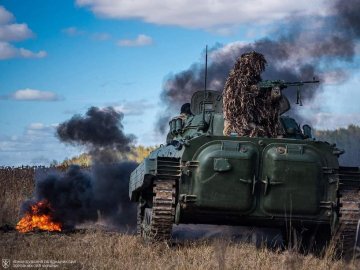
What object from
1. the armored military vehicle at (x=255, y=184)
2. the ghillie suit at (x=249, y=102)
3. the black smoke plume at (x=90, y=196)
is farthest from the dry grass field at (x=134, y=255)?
the black smoke plume at (x=90, y=196)

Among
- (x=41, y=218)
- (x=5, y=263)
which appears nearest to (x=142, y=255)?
(x=5, y=263)

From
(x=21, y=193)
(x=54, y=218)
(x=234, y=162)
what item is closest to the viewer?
(x=234, y=162)

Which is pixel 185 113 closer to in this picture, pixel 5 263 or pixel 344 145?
pixel 5 263

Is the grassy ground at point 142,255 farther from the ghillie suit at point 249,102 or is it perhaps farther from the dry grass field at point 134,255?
the ghillie suit at point 249,102

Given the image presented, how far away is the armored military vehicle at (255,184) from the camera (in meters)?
11.8

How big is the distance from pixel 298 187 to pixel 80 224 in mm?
9812

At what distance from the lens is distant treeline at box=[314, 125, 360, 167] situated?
1032 inches

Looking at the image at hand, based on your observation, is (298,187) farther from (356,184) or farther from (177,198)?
(177,198)

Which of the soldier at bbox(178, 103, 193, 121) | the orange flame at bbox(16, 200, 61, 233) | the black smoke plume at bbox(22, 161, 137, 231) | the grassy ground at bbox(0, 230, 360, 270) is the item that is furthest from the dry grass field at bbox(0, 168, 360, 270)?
the black smoke plume at bbox(22, 161, 137, 231)

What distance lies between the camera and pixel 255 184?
1194 cm

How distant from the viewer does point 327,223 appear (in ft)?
40.1

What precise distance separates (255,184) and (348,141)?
18.9 meters

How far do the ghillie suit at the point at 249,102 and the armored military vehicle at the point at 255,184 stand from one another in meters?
1.12

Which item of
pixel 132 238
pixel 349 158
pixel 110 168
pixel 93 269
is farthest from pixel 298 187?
pixel 349 158
